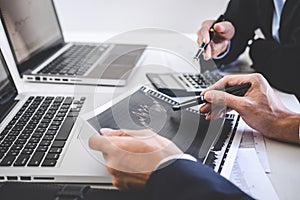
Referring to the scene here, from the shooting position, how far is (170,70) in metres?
1.11

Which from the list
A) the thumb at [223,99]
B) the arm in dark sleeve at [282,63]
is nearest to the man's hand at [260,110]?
the thumb at [223,99]

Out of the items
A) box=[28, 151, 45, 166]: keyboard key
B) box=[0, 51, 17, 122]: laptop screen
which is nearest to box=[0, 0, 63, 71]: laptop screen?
box=[0, 51, 17, 122]: laptop screen

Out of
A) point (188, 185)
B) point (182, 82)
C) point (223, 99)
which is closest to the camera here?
point (188, 185)

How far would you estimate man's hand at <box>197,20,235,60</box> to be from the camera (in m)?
1.10

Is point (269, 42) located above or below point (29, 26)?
below

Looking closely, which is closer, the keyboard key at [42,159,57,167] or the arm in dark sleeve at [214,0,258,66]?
the keyboard key at [42,159,57,167]

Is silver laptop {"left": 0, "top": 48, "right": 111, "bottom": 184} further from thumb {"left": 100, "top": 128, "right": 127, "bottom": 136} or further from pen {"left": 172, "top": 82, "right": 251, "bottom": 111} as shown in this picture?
pen {"left": 172, "top": 82, "right": 251, "bottom": 111}

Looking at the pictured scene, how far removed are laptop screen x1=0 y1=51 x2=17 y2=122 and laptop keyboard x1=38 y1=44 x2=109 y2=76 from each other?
17 cm

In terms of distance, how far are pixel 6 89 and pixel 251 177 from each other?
0.56 meters

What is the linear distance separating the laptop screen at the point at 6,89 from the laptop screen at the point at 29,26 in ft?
0.51

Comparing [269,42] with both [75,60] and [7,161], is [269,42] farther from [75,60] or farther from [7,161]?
[7,161]

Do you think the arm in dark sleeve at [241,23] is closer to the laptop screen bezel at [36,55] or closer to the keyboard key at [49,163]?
the laptop screen bezel at [36,55]

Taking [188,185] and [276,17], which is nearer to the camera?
[188,185]

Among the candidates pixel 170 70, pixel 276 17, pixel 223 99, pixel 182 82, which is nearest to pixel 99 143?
pixel 223 99
